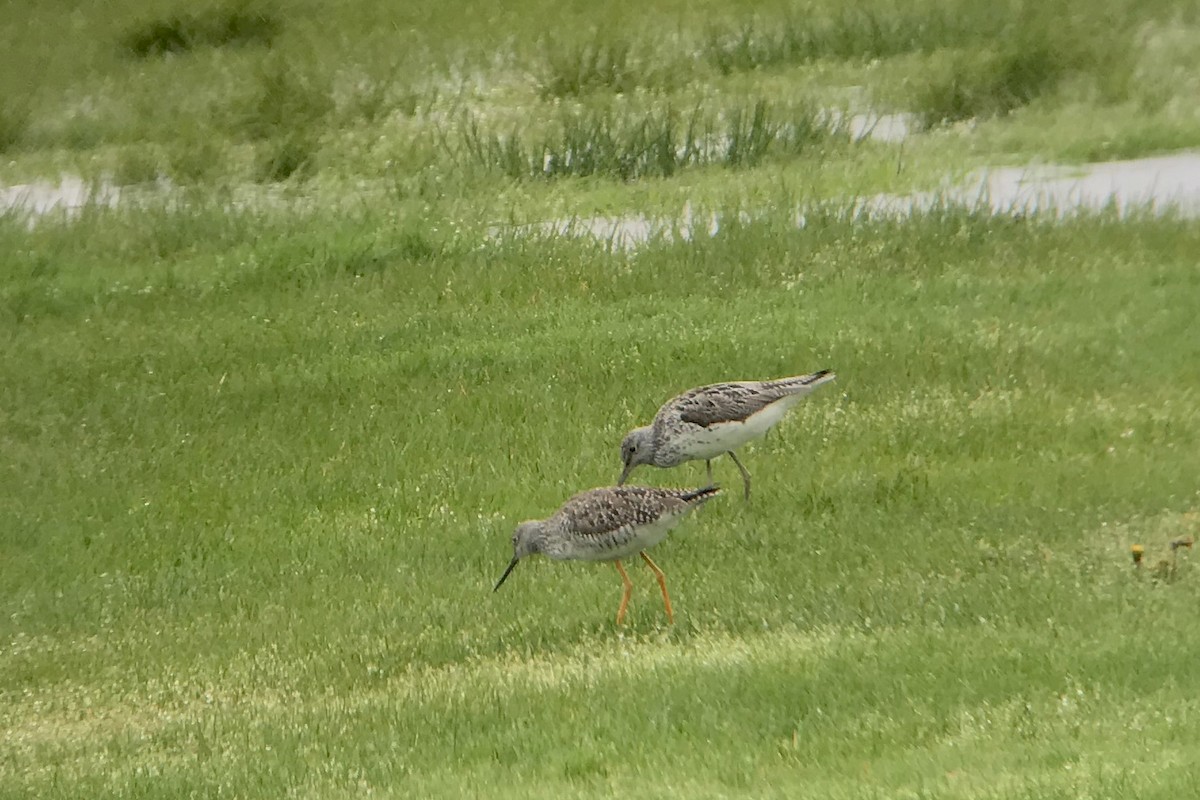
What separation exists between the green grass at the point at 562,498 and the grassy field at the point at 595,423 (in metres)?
0.04

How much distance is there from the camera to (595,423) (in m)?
13.7

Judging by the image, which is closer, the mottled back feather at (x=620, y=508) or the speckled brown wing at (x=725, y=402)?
the mottled back feather at (x=620, y=508)

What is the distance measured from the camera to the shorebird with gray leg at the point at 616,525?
9.47 meters

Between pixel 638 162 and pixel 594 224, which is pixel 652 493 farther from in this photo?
pixel 638 162

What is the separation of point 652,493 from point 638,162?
12093 millimetres

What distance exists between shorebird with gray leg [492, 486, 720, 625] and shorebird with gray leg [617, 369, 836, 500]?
121cm

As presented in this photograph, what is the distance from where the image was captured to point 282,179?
2281 centimetres

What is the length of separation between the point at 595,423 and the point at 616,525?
168 inches

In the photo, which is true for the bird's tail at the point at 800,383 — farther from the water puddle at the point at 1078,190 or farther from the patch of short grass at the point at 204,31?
the patch of short grass at the point at 204,31

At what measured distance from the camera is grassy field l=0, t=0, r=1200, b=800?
8031 millimetres

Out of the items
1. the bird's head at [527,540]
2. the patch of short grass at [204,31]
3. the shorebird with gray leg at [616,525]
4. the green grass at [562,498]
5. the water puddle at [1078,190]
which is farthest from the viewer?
the patch of short grass at [204,31]

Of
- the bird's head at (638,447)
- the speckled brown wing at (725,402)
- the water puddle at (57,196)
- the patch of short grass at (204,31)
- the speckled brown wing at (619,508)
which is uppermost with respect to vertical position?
the speckled brown wing at (619,508)

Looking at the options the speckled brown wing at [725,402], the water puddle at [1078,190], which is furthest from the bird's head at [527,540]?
the water puddle at [1078,190]

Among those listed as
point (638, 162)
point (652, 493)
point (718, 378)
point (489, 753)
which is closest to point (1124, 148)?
point (638, 162)
